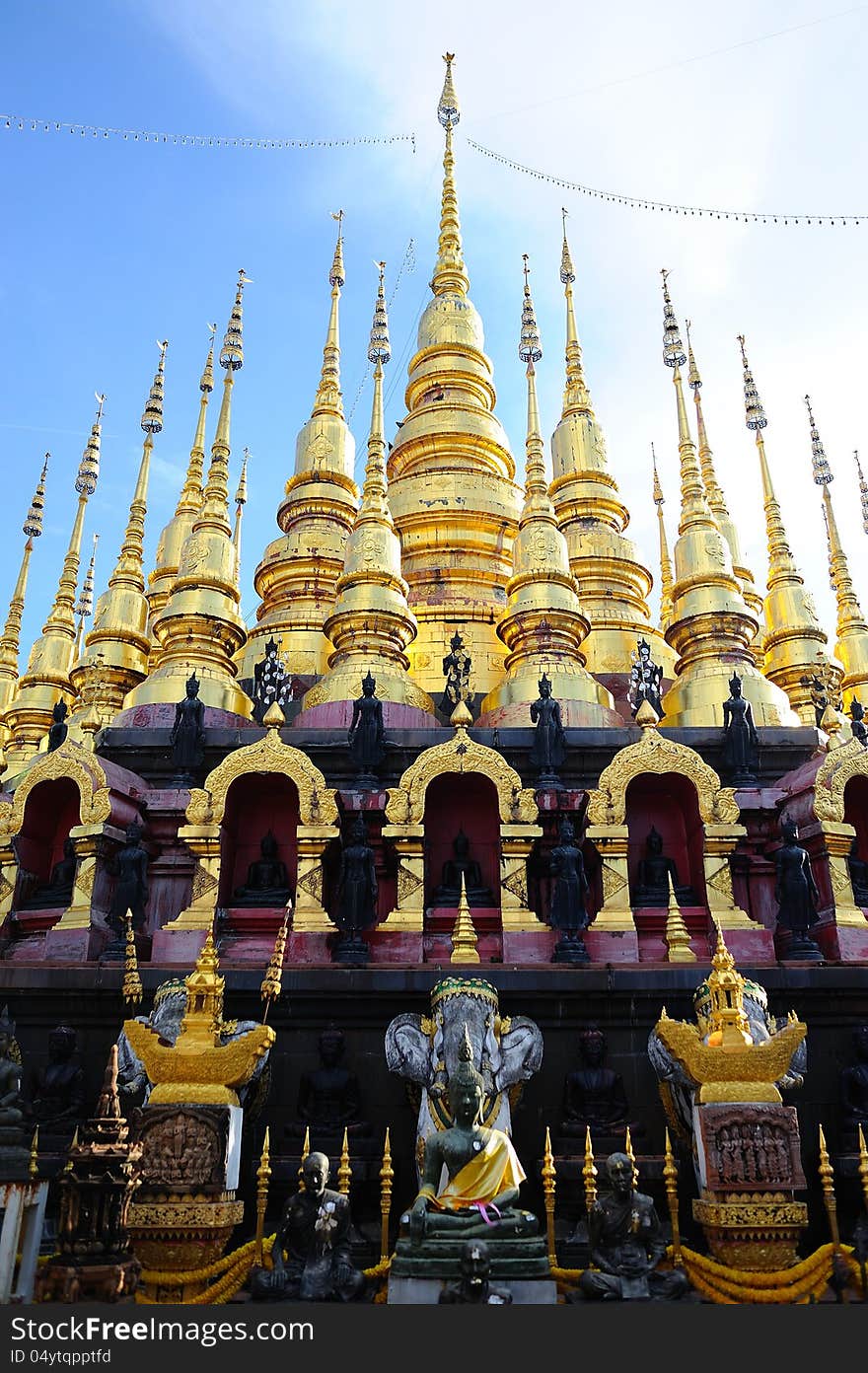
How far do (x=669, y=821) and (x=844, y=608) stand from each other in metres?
15.4

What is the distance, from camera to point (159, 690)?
1800 cm

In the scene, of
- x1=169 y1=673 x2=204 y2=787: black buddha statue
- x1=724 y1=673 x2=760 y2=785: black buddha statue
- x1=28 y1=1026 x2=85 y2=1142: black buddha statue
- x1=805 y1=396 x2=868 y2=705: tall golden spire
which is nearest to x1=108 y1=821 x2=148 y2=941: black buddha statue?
x1=169 y1=673 x2=204 y2=787: black buddha statue

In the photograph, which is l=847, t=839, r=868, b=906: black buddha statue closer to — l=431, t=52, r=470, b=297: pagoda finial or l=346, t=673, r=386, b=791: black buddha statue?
l=346, t=673, r=386, b=791: black buddha statue

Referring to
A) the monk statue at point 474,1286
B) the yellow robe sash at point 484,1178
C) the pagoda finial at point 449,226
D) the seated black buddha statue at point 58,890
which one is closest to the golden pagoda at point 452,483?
the pagoda finial at point 449,226

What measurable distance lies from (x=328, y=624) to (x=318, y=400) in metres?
9.21

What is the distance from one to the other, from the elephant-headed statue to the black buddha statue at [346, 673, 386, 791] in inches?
199

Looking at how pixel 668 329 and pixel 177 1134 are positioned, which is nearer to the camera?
pixel 177 1134

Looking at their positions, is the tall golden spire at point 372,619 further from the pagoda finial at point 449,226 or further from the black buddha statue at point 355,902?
the pagoda finial at point 449,226

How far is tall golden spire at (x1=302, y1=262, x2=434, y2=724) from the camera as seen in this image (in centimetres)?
1750

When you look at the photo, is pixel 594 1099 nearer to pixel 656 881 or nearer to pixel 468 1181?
pixel 468 1181

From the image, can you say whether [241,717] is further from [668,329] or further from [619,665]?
[668,329]

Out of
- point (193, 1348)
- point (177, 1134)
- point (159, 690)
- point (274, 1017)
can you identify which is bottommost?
point (193, 1348)

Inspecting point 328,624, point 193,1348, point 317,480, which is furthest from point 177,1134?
point 317,480

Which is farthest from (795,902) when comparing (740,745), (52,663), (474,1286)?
(52,663)
